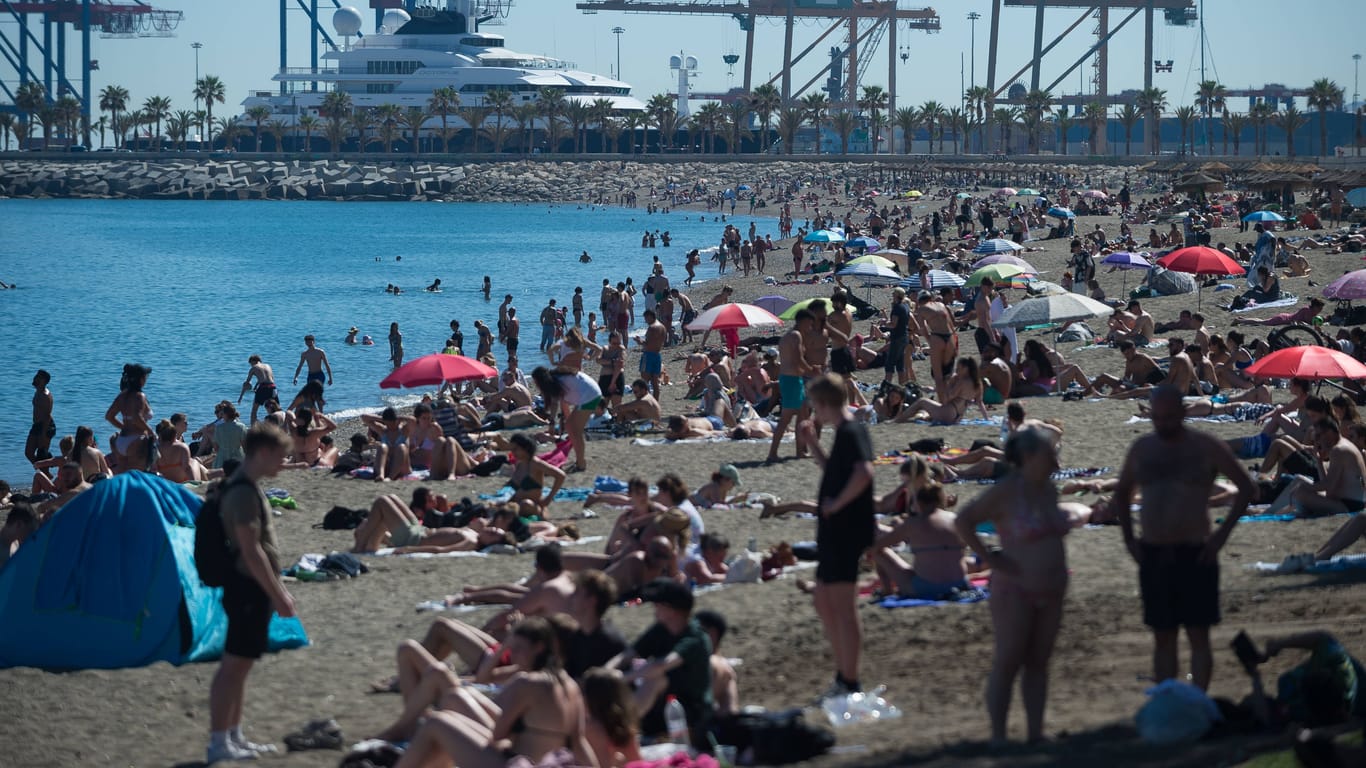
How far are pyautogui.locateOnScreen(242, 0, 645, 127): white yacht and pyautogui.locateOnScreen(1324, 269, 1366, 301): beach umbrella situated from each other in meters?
103

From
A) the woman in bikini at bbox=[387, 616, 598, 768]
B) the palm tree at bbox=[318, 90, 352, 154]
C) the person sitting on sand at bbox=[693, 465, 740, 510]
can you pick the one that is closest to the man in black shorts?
the woman in bikini at bbox=[387, 616, 598, 768]

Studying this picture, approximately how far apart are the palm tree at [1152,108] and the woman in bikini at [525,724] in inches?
3873

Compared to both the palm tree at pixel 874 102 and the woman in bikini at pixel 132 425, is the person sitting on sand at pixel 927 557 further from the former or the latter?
the palm tree at pixel 874 102

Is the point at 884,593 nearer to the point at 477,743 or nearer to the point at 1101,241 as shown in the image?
the point at 477,743

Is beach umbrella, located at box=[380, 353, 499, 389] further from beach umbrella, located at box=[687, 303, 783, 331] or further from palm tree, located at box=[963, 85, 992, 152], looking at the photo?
palm tree, located at box=[963, 85, 992, 152]

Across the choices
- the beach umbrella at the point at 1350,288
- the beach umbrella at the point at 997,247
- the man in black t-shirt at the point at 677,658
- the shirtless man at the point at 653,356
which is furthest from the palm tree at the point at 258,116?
the man in black t-shirt at the point at 677,658

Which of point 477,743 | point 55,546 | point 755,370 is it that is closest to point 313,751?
point 477,743

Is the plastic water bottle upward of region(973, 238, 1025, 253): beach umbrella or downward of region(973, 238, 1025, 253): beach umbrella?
downward

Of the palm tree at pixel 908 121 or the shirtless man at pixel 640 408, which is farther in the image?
the palm tree at pixel 908 121

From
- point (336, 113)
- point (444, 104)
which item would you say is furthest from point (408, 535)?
point (336, 113)

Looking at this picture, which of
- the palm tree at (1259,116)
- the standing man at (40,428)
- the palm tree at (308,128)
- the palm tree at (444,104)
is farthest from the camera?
the palm tree at (308,128)

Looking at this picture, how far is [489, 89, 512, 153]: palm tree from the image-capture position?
11400cm

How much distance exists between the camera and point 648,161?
110 metres

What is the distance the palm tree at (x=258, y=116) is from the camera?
120 m
